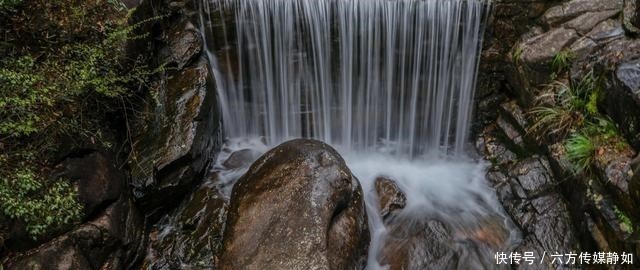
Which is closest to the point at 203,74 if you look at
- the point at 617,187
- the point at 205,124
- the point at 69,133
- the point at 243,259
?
the point at 205,124

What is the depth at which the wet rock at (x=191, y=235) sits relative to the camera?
5238 mm

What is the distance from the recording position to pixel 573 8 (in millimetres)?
6391

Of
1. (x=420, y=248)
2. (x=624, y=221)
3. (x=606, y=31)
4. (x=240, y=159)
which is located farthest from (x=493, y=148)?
(x=240, y=159)

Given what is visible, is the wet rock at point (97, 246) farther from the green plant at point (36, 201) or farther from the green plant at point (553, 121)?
the green plant at point (553, 121)

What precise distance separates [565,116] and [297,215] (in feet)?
11.8

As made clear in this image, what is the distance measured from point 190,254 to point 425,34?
4930 millimetres

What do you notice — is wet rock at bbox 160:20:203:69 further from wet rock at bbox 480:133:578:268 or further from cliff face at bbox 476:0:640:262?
wet rock at bbox 480:133:578:268

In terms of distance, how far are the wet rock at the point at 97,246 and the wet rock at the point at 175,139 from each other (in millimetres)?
425

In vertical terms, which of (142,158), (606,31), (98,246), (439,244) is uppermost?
(606,31)

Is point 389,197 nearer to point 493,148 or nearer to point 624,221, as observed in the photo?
point 493,148

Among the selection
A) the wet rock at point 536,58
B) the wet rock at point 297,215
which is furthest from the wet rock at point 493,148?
the wet rock at point 297,215

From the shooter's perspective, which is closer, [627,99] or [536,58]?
[627,99]

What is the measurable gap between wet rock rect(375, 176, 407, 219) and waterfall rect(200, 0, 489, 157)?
137 cm

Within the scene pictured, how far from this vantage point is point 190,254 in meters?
5.29
